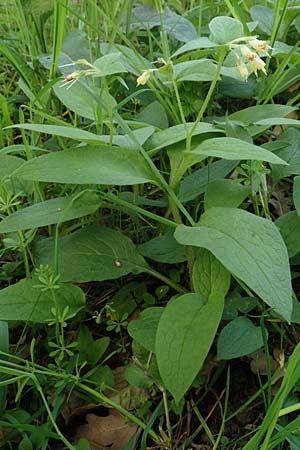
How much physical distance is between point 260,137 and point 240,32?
0.46 meters

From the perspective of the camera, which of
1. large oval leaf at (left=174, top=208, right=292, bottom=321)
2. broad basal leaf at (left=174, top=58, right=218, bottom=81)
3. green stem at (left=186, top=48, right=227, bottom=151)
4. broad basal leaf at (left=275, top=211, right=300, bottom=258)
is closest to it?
large oval leaf at (left=174, top=208, right=292, bottom=321)

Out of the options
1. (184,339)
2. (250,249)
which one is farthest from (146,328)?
(250,249)

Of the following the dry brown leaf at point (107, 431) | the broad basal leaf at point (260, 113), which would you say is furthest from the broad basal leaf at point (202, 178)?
the dry brown leaf at point (107, 431)

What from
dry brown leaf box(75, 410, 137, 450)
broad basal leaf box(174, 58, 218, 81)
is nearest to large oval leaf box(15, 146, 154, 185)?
broad basal leaf box(174, 58, 218, 81)

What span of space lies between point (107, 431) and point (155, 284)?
0.28 m

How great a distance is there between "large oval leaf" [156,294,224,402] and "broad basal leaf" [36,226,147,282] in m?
0.18

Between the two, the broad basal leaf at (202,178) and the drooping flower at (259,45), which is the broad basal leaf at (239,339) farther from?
the drooping flower at (259,45)

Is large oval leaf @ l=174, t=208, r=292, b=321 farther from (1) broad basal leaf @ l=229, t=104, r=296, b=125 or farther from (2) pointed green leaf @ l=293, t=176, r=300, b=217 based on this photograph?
(1) broad basal leaf @ l=229, t=104, r=296, b=125

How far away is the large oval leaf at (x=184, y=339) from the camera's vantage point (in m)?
0.81

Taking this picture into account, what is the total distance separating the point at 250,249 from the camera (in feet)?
2.68

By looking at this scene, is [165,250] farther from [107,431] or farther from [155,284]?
[107,431]

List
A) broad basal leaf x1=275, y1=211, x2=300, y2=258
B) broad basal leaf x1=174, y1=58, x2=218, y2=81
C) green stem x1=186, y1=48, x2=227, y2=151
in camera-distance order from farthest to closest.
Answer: broad basal leaf x1=174, y1=58, x2=218, y2=81
broad basal leaf x1=275, y1=211, x2=300, y2=258
green stem x1=186, y1=48, x2=227, y2=151

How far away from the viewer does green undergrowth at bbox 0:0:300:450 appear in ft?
2.79

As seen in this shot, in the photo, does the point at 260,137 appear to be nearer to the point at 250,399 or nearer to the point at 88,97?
the point at 88,97
